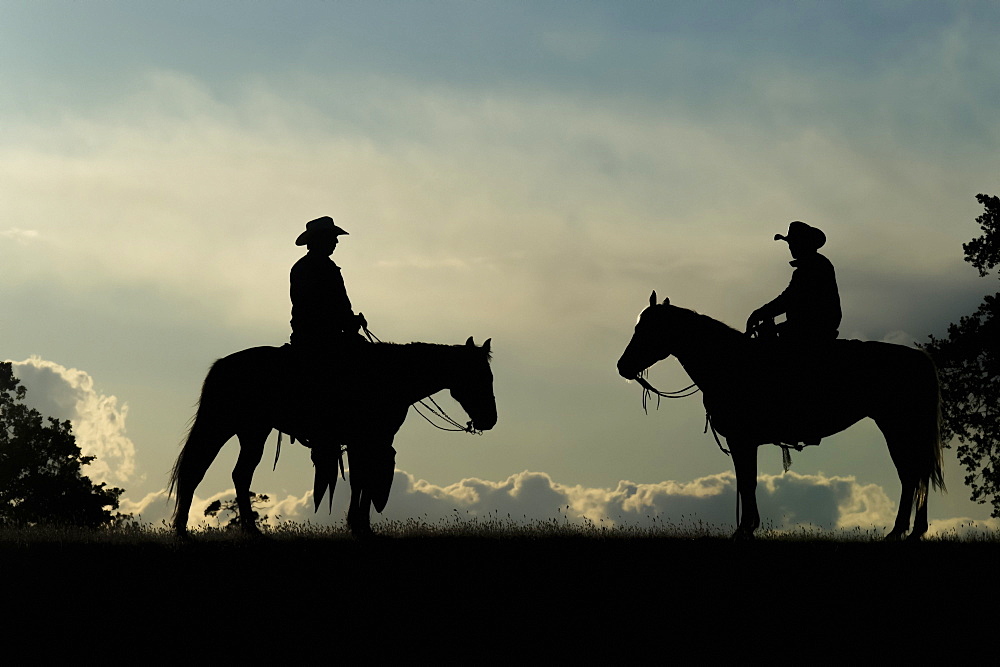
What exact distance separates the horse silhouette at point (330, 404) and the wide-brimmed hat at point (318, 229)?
1751mm

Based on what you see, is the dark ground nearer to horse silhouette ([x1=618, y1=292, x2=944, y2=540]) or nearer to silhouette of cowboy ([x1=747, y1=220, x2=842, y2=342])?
horse silhouette ([x1=618, y1=292, x2=944, y2=540])

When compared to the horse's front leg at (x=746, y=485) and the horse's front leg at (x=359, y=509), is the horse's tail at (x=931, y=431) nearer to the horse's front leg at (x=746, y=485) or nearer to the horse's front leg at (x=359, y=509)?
the horse's front leg at (x=746, y=485)

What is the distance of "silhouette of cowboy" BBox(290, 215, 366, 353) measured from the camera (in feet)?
48.2

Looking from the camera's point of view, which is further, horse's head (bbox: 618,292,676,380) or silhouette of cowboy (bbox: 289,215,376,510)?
horse's head (bbox: 618,292,676,380)

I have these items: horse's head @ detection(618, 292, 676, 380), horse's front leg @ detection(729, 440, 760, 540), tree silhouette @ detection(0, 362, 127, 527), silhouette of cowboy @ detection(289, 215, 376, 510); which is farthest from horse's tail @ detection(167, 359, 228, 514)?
tree silhouette @ detection(0, 362, 127, 527)

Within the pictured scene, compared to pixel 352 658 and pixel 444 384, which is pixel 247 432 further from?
pixel 352 658

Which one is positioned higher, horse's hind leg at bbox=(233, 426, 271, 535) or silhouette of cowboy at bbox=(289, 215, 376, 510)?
silhouette of cowboy at bbox=(289, 215, 376, 510)

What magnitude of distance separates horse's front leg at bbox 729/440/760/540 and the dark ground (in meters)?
0.47

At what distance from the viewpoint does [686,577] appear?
1198cm

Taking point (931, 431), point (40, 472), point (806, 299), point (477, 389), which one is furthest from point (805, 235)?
point (40, 472)

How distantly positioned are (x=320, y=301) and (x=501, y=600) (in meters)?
5.66

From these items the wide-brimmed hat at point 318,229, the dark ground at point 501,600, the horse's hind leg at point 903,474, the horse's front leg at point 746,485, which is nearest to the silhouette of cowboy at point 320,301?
the wide-brimmed hat at point 318,229

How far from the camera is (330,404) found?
583 inches

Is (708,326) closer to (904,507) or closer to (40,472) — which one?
(904,507)
